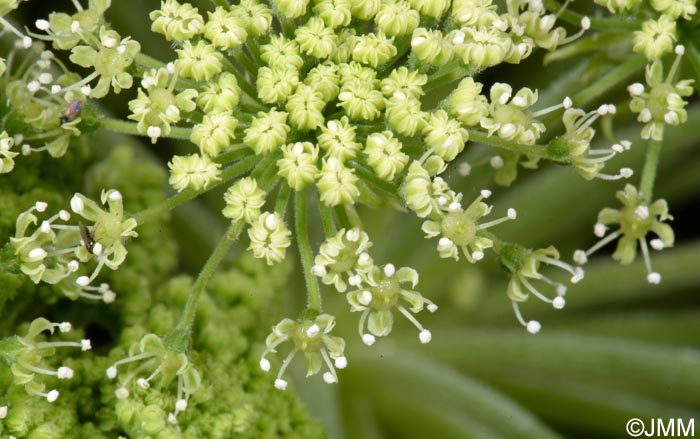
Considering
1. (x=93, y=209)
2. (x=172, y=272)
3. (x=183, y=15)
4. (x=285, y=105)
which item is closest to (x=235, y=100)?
(x=285, y=105)

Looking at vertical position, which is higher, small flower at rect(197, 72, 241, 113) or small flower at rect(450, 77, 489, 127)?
small flower at rect(197, 72, 241, 113)

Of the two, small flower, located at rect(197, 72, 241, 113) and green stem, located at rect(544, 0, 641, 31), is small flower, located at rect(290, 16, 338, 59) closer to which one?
small flower, located at rect(197, 72, 241, 113)

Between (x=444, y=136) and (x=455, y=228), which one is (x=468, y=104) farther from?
(x=455, y=228)

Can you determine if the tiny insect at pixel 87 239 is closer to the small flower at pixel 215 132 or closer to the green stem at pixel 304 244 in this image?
the small flower at pixel 215 132

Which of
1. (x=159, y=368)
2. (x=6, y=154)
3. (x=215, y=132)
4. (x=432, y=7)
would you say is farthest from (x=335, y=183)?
(x=6, y=154)

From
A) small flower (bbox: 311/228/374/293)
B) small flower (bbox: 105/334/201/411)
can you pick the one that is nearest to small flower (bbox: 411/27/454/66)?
small flower (bbox: 311/228/374/293)

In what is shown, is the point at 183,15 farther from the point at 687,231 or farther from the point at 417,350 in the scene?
the point at 687,231

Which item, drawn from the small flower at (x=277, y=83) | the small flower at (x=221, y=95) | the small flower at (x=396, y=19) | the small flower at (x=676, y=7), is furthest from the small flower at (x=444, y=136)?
the small flower at (x=676, y=7)

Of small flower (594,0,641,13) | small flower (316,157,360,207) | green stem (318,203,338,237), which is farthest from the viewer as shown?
small flower (594,0,641,13)
